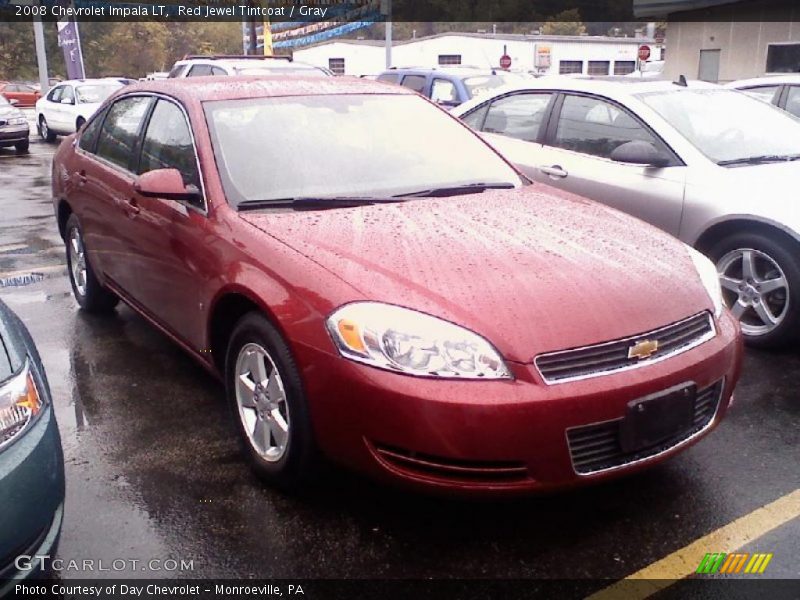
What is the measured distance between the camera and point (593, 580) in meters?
2.62

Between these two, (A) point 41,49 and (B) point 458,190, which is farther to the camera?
(A) point 41,49

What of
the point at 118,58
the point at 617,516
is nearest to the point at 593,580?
the point at 617,516

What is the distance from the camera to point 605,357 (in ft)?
8.66

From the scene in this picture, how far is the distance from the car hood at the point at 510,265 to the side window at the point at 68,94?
16428 millimetres

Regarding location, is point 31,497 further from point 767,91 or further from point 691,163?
point 767,91

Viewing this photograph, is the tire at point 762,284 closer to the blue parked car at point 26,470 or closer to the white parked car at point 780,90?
the blue parked car at point 26,470

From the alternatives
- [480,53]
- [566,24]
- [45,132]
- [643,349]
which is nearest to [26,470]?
[643,349]

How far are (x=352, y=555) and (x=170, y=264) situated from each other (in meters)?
1.73

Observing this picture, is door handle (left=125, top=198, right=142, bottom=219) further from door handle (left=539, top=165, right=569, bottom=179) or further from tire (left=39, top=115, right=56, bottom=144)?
tire (left=39, top=115, right=56, bottom=144)

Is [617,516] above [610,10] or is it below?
below

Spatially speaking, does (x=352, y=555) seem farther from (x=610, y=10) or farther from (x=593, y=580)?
(x=610, y=10)

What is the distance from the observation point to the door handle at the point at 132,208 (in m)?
4.11

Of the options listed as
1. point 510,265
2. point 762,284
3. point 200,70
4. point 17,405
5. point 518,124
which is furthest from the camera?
point 200,70

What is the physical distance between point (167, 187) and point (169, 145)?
595 mm
